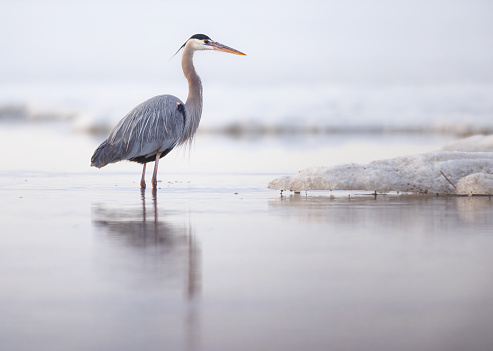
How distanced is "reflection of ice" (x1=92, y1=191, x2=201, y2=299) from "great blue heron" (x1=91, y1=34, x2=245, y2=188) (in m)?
3.30

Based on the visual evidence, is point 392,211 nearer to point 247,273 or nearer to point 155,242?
point 155,242

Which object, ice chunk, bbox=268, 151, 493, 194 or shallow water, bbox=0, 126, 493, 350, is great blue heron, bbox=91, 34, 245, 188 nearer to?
shallow water, bbox=0, 126, 493, 350

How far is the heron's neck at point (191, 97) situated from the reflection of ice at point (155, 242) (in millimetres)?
4025

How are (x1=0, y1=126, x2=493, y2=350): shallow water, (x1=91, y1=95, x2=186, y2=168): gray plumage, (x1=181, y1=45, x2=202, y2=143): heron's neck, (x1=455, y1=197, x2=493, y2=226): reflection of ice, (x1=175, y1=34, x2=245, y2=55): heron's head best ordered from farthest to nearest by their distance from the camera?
(x1=175, y1=34, x2=245, y2=55): heron's head → (x1=181, y1=45, x2=202, y2=143): heron's neck → (x1=91, y1=95, x2=186, y2=168): gray plumage → (x1=455, y1=197, x2=493, y2=226): reflection of ice → (x1=0, y1=126, x2=493, y2=350): shallow water

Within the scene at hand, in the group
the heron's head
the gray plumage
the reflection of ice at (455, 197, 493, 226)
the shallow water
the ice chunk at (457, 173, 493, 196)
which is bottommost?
the shallow water

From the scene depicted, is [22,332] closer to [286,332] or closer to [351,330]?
[286,332]

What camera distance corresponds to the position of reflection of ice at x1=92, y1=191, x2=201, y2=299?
193 inches

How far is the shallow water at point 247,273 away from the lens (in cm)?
371

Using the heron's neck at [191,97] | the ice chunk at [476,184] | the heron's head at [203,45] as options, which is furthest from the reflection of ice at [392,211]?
the heron's head at [203,45]

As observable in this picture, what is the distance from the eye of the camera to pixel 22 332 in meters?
3.73

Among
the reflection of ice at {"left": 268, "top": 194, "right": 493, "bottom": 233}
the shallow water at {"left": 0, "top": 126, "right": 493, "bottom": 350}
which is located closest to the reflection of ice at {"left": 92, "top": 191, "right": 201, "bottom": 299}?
the shallow water at {"left": 0, "top": 126, "right": 493, "bottom": 350}

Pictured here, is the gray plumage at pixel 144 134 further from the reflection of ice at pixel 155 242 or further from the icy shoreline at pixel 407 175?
the reflection of ice at pixel 155 242

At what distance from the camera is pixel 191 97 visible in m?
12.5

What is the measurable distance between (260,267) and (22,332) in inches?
71.6
